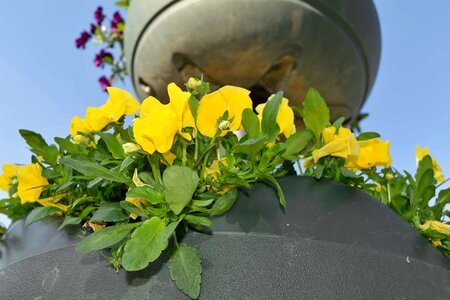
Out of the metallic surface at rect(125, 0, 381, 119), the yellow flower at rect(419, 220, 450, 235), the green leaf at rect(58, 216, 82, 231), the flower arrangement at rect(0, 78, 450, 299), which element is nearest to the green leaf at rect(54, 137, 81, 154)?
the flower arrangement at rect(0, 78, 450, 299)

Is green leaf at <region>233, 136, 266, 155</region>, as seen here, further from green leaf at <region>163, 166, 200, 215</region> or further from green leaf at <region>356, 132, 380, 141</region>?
green leaf at <region>356, 132, 380, 141</region>

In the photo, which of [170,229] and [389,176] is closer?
[170,229]

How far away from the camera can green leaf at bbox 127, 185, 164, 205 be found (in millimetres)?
582

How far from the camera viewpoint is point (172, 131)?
62 centimetres

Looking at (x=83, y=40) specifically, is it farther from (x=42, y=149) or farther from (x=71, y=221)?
(x=71, y=221)

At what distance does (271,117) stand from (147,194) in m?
0.21

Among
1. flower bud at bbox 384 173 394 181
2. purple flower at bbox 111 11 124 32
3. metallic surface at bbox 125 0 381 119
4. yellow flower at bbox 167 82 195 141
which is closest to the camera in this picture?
yellow flower at bbox 167 82 195 141

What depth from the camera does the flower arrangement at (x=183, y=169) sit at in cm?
58

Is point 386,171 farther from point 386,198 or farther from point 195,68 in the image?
point 195,68

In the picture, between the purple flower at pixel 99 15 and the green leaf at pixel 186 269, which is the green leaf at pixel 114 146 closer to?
the green leaf at pixel 186 269

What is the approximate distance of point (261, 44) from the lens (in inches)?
64.4

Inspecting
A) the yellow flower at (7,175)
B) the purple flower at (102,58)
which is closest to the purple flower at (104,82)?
the purple flower at (102,58)

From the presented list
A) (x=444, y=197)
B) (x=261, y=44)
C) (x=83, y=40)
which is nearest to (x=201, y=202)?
(x=444, y=197)

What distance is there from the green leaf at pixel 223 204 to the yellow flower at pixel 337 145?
17cm
